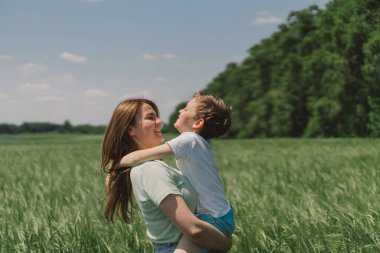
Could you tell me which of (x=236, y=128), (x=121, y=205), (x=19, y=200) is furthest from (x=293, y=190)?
(x=236, y=128)

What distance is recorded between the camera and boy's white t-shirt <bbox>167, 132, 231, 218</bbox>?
8.35ft

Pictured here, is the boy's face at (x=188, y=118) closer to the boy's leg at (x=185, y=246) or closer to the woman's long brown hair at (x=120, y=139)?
the woman's long brown hair at (x=120, y=139)

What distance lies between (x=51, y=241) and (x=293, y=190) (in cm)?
398

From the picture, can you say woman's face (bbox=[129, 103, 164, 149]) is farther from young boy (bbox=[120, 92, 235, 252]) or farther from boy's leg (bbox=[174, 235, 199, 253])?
boy's leg (bbox=[174, 235, 199, 253])

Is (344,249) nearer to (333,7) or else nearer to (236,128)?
(333,7)

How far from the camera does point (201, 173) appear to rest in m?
2.57

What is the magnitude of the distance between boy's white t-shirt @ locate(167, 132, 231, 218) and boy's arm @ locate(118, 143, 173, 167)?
0.07m

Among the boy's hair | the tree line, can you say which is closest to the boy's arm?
the boy's hair

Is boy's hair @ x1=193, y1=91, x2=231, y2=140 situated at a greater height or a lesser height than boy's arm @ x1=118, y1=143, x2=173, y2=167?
greater

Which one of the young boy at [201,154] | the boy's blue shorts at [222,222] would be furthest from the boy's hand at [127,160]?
the boy's blue shorts at [222,222]

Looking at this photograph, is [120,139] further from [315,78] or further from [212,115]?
[315,78]

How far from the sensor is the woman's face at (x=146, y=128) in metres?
2.66

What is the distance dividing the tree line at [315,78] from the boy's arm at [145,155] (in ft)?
81.2

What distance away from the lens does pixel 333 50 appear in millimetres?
37938
